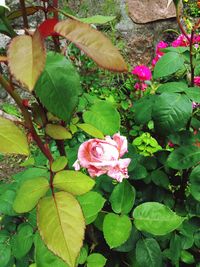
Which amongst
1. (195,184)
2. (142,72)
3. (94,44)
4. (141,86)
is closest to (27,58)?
(94,44)

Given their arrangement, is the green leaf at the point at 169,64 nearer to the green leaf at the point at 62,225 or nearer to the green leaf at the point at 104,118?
the green leaf at the point at 104,118

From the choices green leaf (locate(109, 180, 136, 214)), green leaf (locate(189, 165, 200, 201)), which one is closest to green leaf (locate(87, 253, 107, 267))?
green leaf (locate(109, 180, 136, 214))

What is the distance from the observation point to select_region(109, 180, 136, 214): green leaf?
2.67 ft

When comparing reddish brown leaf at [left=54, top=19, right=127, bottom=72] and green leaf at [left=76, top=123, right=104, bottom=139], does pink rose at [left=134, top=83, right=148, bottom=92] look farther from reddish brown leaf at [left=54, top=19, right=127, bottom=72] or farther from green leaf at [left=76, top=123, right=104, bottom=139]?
reddish brown leaf at [left=54, top=19, right=127, bottom=72]

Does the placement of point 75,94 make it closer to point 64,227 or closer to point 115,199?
point 64,227

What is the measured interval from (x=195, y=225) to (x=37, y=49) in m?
0.71

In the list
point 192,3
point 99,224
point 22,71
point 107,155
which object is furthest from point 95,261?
point 192,3

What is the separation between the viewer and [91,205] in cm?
77

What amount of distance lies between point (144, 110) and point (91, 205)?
0.28 m

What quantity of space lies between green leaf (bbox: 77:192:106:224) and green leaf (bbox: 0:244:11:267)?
194 millimetres

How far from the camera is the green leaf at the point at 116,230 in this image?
74cm

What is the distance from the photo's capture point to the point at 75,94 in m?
0.57

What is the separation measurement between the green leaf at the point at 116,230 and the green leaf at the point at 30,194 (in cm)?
20

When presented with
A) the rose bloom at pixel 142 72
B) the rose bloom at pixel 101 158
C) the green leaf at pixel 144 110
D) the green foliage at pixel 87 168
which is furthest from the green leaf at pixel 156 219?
the rose bloom at pixel 142 72
